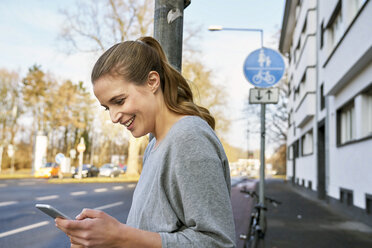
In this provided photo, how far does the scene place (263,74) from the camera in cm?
759

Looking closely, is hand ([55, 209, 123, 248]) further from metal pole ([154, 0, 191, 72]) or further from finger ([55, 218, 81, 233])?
metal pole ([154, 0, 191, 72])

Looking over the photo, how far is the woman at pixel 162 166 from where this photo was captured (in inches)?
42.4

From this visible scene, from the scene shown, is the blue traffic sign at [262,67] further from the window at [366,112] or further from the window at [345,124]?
the window at [345,124]

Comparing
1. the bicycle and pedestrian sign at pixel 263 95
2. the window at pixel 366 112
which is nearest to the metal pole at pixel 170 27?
the bicycle and pedestrian sign at pixel 263 95

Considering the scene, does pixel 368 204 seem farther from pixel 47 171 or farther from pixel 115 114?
pixel 47 171

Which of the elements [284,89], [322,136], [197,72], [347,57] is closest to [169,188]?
[347,57]

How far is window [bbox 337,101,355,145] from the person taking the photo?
12672 mm

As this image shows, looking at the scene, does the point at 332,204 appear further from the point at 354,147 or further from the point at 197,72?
the point at 197,72

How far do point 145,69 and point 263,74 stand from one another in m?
6.50

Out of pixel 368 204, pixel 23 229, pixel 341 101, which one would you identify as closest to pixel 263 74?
pixel 368 204

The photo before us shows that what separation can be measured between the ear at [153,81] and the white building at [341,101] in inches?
338

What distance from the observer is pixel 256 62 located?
25.0 ft

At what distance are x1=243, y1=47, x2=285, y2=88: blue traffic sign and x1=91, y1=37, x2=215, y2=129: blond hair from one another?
20.5 ft

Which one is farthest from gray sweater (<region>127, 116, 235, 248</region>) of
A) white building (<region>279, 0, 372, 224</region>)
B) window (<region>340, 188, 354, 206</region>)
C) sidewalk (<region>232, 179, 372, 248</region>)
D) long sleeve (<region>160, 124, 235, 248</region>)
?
window (<region>340, 188, 354, 206</region>)
